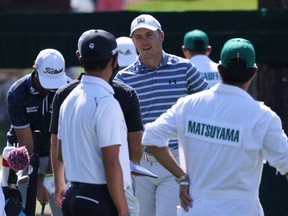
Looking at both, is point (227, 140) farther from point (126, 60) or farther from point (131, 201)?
point (126, 60)

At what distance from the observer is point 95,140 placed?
4.84 m

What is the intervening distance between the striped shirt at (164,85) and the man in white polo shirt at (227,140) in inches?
67.9

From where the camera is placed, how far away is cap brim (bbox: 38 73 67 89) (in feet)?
22.4

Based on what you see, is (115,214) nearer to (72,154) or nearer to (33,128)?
(72,154)

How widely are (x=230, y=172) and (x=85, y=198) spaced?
32.7 inches

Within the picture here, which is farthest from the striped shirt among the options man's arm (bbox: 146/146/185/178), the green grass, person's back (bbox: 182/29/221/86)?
the green grass

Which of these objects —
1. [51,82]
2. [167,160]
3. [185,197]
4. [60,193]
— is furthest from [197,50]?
[185,197]

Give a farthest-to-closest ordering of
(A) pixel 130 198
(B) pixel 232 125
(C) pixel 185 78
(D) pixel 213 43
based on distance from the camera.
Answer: (D) pixel 213 43 → (C) pixel 185 78 → (A) pixel 130 198 → (B) pixel 232 125

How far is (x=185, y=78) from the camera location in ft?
21.9

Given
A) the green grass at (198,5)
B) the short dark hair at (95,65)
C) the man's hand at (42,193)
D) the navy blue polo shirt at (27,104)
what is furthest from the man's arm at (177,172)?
the green grass at (198,5)

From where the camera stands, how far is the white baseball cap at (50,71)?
6.84 meters

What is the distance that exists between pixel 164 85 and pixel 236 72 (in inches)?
74.4

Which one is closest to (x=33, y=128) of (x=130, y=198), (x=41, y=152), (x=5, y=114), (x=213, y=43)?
(x=41, y=152)

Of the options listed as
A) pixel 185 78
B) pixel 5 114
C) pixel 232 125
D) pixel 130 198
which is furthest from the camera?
Answer: pixel 5 114
